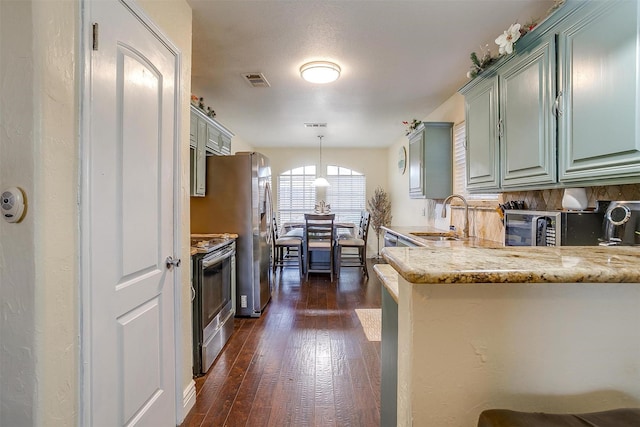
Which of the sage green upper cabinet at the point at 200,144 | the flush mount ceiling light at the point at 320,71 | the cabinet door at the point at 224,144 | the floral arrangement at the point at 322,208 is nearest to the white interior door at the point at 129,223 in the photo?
the sage green upper cabinet at the point at 200,144

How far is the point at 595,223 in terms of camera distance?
5.01 feet

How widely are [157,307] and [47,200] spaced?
776 mm

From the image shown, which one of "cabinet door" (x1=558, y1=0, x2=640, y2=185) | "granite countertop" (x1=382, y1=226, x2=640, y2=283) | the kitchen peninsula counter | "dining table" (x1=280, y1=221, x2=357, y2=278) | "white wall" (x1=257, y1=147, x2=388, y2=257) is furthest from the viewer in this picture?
"white wall" (x1=257, y1=147, x2=388, y2=257)

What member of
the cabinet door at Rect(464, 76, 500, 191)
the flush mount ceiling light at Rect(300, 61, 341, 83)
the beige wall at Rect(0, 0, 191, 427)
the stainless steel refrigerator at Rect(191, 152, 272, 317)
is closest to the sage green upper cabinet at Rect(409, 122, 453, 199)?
the cabinet door at Rect(464, 76, 500, 191)

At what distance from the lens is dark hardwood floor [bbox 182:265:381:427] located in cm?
180

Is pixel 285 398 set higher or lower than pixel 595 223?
lower

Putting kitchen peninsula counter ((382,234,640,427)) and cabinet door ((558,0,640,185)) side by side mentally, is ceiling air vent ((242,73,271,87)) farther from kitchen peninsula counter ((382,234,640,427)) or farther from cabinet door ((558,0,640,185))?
kitchen peninsula counter ((382,234,640,427))

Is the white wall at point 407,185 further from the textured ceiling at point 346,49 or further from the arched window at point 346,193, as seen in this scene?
the arched window at point 346,193

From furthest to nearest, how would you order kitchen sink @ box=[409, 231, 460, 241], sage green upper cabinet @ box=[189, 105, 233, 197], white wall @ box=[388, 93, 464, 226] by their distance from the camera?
white wall @ box=[388, 93, 464, 226]
kitchen sink @ box=[409, 231, 460, 241]
sage green upper cabinet @ box=[189, 105, 233, 197]

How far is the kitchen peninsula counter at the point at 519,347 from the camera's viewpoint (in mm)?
737

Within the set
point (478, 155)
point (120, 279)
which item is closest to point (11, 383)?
point (120, 279)

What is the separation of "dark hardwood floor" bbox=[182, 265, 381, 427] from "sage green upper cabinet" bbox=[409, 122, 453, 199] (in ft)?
5.15

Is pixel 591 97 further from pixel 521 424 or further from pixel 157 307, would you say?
pixel 157 307

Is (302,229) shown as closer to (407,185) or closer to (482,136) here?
(407,185)
